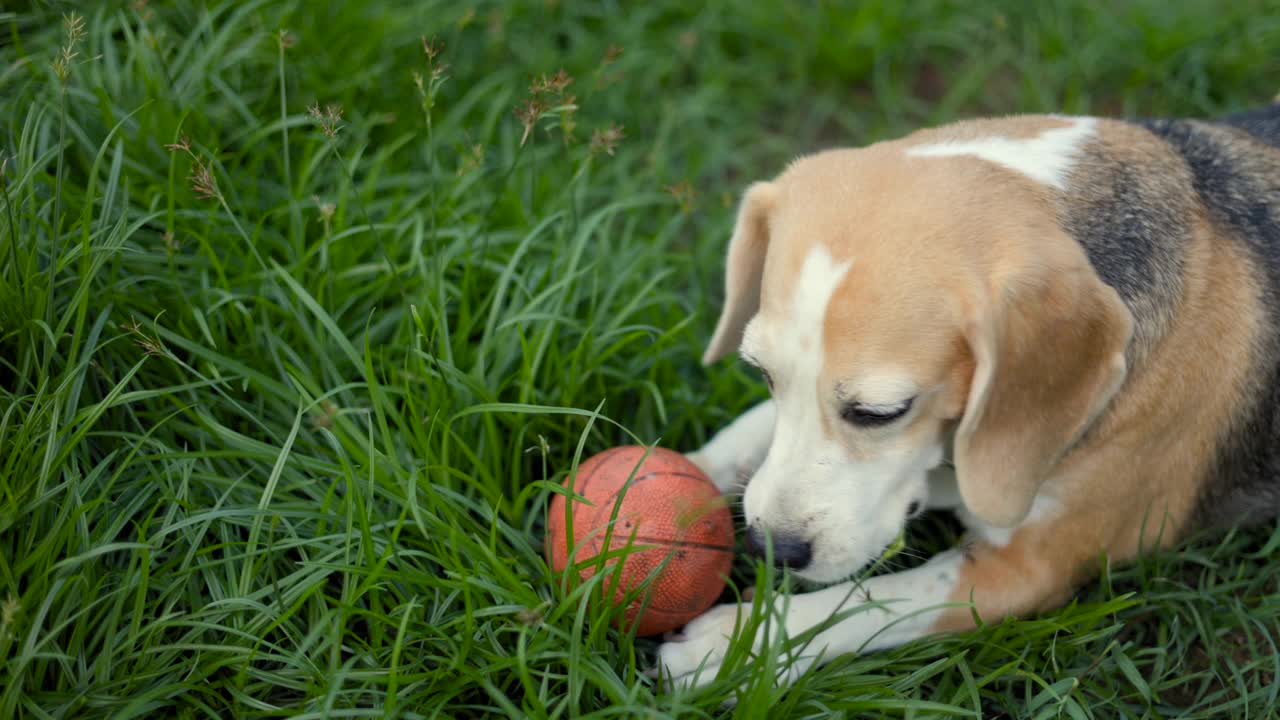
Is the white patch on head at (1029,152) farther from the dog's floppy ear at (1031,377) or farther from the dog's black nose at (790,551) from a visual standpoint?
the dog's black nose at (790,551)

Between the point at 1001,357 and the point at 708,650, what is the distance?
124 centimetres

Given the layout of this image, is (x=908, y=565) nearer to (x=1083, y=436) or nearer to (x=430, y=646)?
(x=1083, y=436)

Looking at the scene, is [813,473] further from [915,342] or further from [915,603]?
[915,603]

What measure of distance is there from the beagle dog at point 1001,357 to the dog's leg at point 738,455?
41 centimetres

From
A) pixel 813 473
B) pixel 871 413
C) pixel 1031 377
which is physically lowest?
pixel 813 473

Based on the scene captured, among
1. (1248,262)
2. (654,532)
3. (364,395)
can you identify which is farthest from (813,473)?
(364,395)

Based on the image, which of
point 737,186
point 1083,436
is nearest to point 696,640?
point 1083,436

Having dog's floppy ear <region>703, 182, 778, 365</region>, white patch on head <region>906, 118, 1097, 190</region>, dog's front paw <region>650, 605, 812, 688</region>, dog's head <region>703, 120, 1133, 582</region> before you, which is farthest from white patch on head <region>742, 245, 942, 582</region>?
white patch on head <region>906, 118, 1097, 190</region>

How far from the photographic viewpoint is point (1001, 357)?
2928mm

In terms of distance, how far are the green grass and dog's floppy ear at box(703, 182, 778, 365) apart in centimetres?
41

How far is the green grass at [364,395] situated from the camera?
3.12 metres

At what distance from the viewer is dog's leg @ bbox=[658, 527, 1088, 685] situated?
331cm

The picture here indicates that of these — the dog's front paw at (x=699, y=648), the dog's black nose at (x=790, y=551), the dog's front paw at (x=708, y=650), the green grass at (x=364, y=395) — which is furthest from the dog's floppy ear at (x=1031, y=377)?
the dog's front paw at (x=699, y=648)

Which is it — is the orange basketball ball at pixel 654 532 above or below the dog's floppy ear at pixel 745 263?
below
